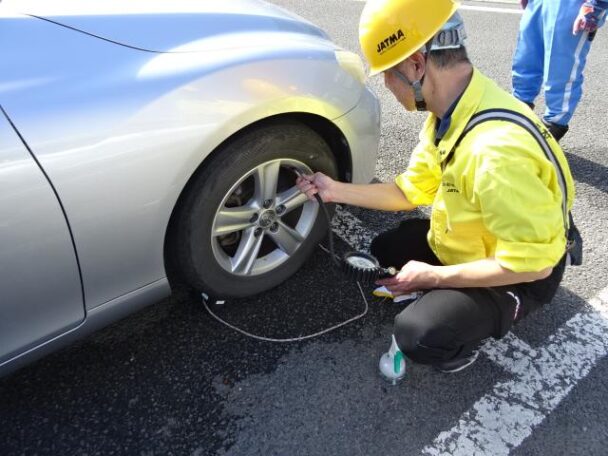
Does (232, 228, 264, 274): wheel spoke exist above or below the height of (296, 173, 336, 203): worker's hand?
below

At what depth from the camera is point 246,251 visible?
78.7 inches

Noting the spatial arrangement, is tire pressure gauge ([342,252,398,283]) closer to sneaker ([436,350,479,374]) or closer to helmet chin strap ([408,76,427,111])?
sneaker ([436,350,479,374])

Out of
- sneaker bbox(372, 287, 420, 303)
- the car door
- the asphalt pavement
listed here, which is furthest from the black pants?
the car door

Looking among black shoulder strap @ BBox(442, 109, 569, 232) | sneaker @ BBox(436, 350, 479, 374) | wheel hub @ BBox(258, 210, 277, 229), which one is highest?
black shoulder strap @ BBox(442, 109, 569, 232)

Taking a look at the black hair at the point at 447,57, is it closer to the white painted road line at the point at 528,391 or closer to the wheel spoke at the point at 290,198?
the wheel spoke at the point at 290,198

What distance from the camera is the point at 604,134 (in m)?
3.83

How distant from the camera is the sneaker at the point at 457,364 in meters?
1.85

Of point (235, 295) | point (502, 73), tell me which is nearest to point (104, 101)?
point (235, 295)

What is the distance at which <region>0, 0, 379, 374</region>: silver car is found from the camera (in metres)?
1.32

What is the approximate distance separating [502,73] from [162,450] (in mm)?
4608

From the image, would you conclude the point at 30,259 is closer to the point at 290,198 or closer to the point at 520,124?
the point at 290,198

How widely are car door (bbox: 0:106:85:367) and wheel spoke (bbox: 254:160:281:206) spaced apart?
28.0 inches

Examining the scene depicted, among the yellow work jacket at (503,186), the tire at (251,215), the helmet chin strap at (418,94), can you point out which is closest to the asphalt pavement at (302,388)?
the tire at (251,215)

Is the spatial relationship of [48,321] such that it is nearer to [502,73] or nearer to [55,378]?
[55,378]
